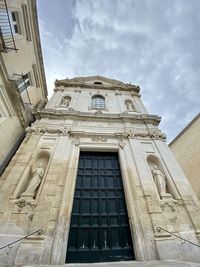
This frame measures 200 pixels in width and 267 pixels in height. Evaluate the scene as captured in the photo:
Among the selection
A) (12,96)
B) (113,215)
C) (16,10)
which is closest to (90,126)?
(12,96)

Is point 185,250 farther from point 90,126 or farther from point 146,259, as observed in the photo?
point 90,126

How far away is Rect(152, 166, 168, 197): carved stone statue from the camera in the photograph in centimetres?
638

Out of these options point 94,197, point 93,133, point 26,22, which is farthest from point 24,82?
point 94,197

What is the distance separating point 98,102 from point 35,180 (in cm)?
877

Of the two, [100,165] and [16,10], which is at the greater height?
[16,10]

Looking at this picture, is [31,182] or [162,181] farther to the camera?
[162,181]

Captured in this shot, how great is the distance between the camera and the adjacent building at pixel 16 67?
7133 millimetres

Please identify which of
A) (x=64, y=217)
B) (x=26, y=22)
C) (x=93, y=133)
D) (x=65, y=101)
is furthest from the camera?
(x=65, y=101)

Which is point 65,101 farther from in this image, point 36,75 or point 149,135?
point 149,135

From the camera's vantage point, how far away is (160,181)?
21.9 feet

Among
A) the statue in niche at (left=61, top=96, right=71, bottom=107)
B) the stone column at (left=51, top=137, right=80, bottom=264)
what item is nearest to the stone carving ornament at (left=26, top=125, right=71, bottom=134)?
the stone column at (left=51, top=137, right=80, bottom=264)

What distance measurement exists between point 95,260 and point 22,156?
525cm

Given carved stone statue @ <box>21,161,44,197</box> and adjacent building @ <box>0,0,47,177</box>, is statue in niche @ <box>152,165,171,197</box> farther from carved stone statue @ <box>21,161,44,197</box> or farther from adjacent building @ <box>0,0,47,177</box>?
adjacent building @ <box>0,0,47,177</box>

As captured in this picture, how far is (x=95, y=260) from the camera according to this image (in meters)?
4.81
